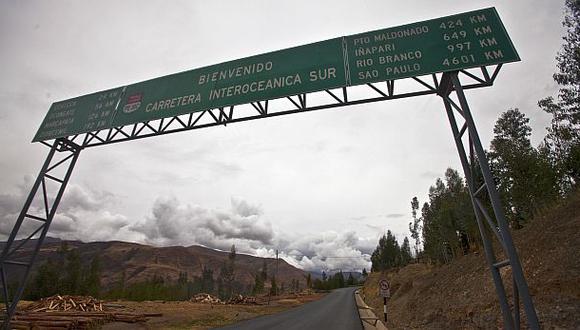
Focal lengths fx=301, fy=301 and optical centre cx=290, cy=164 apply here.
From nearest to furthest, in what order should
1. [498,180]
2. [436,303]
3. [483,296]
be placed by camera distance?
[483,296] < [436,303] < [498,180]

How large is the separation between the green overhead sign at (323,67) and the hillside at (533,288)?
291 inches

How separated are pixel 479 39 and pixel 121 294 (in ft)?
284

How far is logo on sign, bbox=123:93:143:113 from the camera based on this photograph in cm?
1061

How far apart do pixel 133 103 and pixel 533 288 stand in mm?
15686

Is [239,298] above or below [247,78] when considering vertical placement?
below

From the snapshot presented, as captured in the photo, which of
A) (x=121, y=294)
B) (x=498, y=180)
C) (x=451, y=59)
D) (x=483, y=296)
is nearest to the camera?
(x=451, y=59)

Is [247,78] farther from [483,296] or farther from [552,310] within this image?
[483,296]

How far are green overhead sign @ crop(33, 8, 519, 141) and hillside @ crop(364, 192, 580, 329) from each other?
7391mm

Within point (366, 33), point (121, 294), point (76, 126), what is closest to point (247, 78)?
point (366, 33)

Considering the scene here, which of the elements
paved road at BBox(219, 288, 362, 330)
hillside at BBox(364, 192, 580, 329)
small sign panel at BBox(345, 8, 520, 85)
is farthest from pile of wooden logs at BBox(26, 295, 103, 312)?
small sign panel at BBox(345, 8, 520, 85)

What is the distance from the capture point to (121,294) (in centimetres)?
7269

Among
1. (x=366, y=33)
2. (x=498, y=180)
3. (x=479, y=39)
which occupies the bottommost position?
(x=479, y=39)

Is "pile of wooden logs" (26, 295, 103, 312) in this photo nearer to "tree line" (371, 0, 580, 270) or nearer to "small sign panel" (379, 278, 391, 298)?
"small sign panel" (379, 278, 391, 298)

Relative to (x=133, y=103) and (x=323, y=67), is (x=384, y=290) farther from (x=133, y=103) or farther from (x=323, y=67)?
(x=133, y=103)
